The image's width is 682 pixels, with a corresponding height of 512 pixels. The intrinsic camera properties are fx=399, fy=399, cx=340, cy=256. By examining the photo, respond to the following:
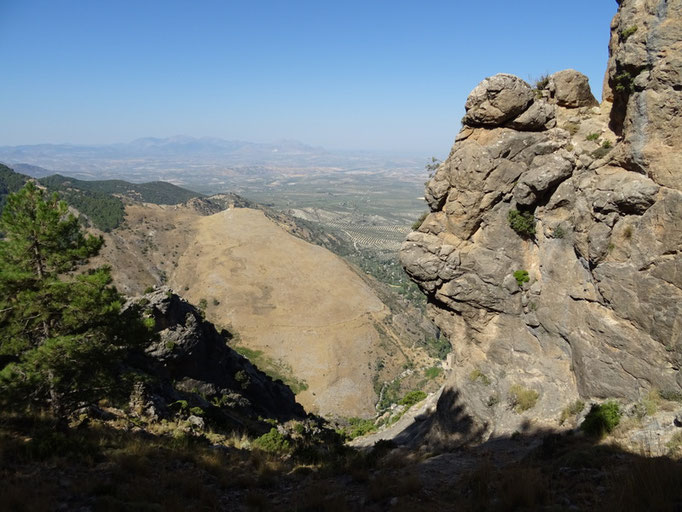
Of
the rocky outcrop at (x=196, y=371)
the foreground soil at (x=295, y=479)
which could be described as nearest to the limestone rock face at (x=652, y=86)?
the foreground soil at (x=295, y=479)

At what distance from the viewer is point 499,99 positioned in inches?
811

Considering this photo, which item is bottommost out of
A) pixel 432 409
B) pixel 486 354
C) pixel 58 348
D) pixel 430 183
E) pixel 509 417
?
pixel 432 409

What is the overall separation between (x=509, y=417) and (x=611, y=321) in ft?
22.1

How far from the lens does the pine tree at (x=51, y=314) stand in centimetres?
1351

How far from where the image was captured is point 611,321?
16.9 meters

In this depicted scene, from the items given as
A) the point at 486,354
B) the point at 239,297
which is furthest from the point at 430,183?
the point at 239,297

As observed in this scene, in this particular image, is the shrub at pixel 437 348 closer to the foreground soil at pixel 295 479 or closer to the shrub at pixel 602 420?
the shrub at pixel 602 420

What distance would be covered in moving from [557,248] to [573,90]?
8969 millimetres

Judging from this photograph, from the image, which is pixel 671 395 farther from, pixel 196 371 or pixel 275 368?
pixel 275 368

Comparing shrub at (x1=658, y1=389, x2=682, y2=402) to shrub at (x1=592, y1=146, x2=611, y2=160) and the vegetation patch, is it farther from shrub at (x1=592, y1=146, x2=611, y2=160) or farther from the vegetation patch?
the vegetation patch

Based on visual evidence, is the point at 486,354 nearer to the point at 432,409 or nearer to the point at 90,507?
the point at 432,409

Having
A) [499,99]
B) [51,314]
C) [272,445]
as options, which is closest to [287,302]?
[272,445]

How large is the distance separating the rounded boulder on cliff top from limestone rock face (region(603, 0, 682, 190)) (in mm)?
4216

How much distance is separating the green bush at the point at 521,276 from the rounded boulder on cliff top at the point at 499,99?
7.92 meters
